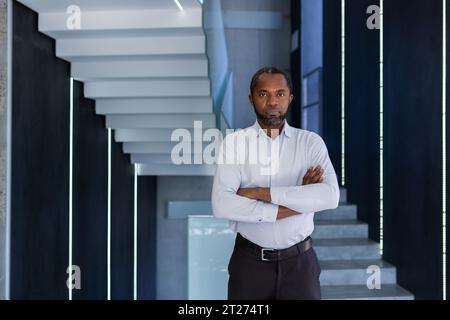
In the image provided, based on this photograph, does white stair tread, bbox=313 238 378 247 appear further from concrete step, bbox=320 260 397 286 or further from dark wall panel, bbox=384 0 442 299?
concrete step, bbox=320 260 397 286

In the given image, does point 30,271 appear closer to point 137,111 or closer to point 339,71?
point 137,111

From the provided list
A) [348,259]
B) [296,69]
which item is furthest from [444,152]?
[296,69]

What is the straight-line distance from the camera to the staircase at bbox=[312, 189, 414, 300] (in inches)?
151

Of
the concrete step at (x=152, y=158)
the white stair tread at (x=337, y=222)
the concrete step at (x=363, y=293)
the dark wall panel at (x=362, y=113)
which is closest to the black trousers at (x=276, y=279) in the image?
the concrete step at (x=363, y=293)

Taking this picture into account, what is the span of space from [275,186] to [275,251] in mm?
258

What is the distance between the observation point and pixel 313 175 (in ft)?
6.12

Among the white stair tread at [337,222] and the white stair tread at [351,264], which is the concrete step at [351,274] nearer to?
the white stair tread at [351,264]

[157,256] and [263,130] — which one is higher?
[263,130]

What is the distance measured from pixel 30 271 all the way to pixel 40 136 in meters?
0.84

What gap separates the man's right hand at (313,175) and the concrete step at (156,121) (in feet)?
8.55

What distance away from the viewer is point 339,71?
5691 millimetres

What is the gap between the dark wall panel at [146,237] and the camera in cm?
635

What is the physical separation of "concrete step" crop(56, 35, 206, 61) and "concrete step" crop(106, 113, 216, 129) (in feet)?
3.70

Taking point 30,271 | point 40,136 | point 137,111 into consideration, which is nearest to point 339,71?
point 137,111
